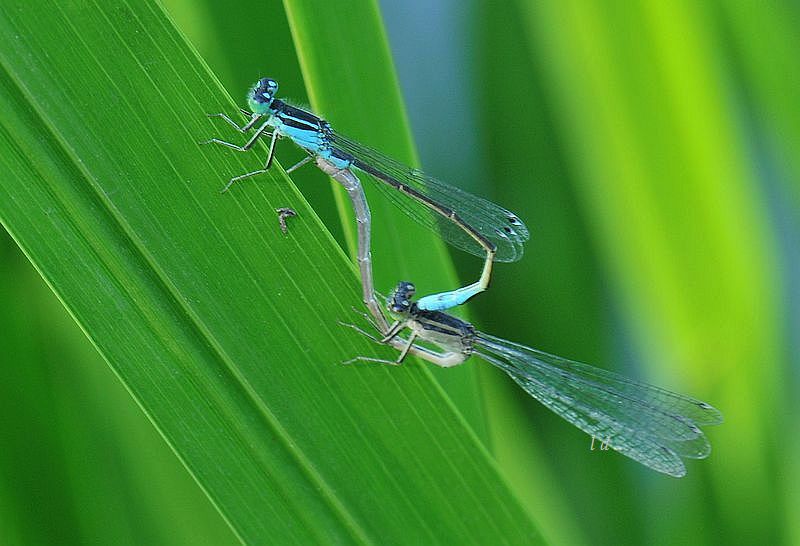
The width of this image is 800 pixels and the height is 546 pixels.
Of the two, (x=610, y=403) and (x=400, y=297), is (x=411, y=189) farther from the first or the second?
(x=610, y=403)

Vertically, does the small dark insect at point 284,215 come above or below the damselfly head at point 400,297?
above

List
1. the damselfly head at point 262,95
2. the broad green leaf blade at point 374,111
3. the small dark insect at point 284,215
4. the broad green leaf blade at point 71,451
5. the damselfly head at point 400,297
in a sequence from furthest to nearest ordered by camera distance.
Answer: the damselfly head at point 400,297 → the damselfly head at point 262,95 → the broad green leaf blade at point 71,451 → the broad green leaf blade at point 374,111 → the small dark insect at point 284,215

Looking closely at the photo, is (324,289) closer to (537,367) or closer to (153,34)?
(153,34)

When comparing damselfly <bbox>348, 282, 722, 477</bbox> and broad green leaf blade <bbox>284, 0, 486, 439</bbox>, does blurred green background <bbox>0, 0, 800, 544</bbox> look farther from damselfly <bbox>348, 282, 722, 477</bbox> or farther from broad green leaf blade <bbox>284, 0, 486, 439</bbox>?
damselfly <bbox>348, 282, 722, 477</bbox>

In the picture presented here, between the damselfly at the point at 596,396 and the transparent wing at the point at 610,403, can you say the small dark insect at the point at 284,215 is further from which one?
the transparent wing at the point at 610,403

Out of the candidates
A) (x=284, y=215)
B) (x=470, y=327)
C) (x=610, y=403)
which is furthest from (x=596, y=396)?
(x=284, y=215)

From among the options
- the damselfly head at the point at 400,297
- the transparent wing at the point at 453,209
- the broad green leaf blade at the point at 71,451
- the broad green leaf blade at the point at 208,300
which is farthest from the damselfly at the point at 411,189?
the broad green leaf blade at the point at 71,451
